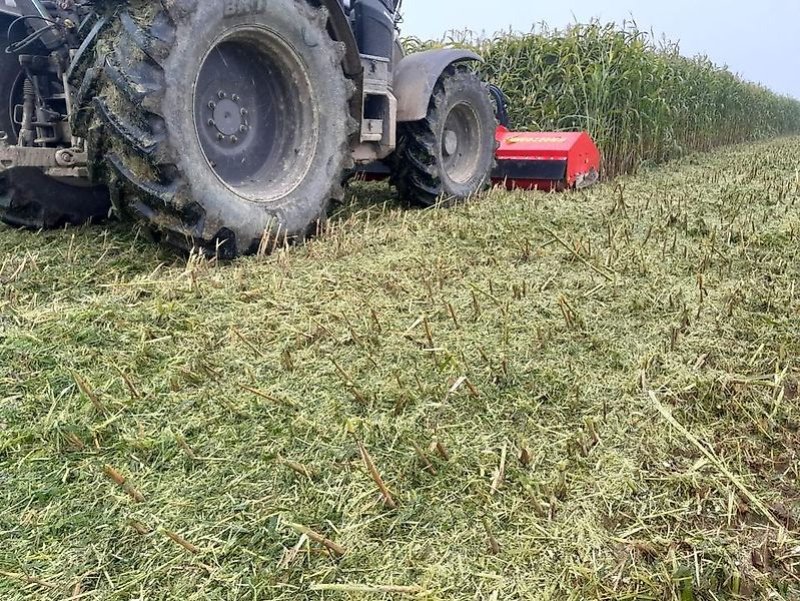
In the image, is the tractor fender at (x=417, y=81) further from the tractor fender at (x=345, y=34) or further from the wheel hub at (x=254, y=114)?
the wheel hub at (x=254, y=114)

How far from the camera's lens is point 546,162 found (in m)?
4.76

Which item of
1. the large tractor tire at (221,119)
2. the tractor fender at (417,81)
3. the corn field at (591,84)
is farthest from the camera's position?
the corn field at (591,84)

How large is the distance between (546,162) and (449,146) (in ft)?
2.75

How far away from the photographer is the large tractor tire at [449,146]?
4.05m

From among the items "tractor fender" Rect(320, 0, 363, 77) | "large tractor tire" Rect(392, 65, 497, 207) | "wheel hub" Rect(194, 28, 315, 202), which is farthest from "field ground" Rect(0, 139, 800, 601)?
"large tractor tire" Rect(392, 65, 497, 207)

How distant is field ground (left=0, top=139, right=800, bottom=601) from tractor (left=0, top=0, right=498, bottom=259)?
346mm

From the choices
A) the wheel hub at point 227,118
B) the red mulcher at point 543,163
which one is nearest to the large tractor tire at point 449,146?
the red mulcher at point 543,163

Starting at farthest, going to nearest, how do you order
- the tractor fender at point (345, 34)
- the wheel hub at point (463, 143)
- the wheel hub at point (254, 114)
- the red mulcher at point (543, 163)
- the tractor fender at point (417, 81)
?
1. the red mulcher at point (543, 163)
2. the wheel hub at point (463, 143)
3. the tractor fender at point (417, 81)
4. the tractor fender at point (345, 34)
5. the wheel hub at point (254, 114)

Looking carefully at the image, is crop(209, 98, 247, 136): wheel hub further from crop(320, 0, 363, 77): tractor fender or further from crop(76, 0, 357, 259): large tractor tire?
crop(320, 0, 363, 77): tractor fender

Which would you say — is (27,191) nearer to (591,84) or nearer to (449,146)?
(449,146)

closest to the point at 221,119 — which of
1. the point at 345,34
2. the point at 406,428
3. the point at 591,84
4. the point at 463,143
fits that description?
the point at 345,34

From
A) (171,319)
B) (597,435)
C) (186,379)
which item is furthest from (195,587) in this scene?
(171,319)

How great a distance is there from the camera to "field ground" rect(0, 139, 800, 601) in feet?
3.87

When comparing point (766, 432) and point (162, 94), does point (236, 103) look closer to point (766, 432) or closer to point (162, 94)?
point (162, 94)
